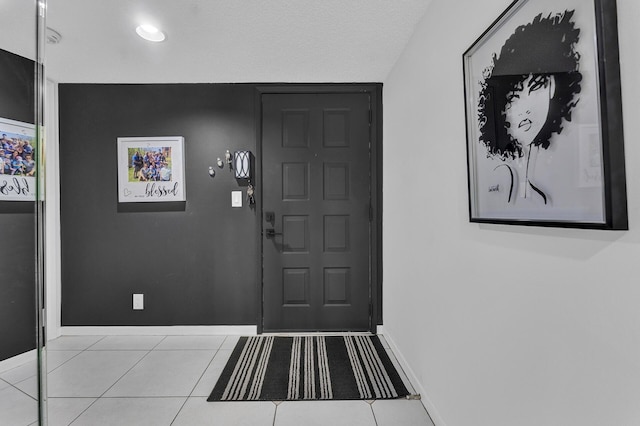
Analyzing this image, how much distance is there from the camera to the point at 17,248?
1.18 m

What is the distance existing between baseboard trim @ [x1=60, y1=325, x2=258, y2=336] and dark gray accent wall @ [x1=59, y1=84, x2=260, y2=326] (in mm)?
52

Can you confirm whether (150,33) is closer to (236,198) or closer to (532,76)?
(236,198)

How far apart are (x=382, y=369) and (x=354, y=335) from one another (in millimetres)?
613

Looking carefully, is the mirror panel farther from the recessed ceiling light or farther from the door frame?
the door frame

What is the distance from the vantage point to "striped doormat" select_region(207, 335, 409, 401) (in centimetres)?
195

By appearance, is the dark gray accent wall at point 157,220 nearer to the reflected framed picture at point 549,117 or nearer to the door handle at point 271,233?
the door handle at point 271,233

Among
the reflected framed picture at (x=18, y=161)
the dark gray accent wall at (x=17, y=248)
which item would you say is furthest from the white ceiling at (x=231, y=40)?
the reflected framed picture at (x=18, y=161)

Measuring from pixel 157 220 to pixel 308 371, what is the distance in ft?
6.25

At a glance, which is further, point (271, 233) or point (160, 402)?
point (271, 233)

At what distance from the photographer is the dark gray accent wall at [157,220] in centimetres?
288

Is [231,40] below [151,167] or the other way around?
the other way around

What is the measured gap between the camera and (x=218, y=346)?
264cm

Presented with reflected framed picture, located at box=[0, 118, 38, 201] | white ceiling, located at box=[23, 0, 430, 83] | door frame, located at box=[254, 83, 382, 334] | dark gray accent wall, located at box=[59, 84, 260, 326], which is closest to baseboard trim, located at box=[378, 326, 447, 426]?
door frame, located at box=[254, 83, 382, 334]

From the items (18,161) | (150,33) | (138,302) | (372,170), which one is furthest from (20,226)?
(372,170)
